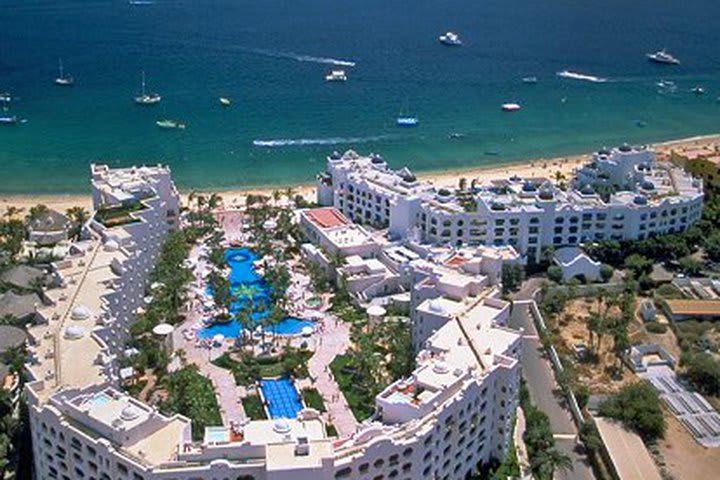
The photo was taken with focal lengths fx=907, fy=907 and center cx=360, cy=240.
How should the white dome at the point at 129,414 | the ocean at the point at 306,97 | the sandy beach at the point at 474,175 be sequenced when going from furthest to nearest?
the ocean at the point at 306,97, the sandy beach at the point at 474,175, the white dome at the point at 129,414

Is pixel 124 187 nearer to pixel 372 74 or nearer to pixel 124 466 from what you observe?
pixel 124 466

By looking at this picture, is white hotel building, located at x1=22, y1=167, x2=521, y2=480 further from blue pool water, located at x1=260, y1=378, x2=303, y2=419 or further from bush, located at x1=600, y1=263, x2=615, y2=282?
bush, located at x1=600, y1=263, x2=615, y2=282

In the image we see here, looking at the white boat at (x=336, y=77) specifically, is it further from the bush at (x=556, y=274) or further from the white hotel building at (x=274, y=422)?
the white hotel building at (x=274, y=422)

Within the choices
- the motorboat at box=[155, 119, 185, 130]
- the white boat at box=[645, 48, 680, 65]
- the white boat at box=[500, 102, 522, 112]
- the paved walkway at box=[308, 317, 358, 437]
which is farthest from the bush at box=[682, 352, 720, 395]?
the white boat at box=[645, 48, 680, 65]

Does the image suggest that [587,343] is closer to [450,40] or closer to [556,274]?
[556,274]

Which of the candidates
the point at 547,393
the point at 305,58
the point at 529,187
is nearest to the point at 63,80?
the point at 305,58

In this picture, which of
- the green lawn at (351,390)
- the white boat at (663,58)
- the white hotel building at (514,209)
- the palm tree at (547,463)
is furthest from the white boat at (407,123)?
the palm tree at (547,463)
